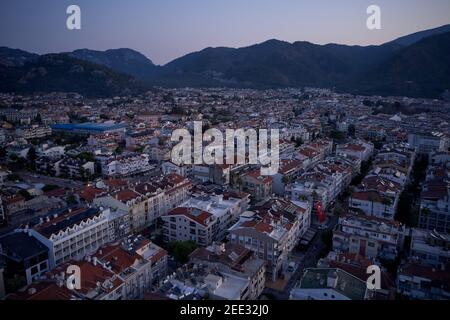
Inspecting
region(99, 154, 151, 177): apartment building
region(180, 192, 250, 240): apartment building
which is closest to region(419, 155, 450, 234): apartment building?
region(180, 192, 250, 240): apartment building

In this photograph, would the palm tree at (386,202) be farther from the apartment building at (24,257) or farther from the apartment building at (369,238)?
the apartment building at (24,257)

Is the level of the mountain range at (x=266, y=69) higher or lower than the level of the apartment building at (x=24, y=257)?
higher

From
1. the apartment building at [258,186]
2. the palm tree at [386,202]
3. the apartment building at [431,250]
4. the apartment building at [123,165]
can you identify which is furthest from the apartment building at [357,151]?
the apartment building at [123,165]

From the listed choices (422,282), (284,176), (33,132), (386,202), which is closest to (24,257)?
(422,282)

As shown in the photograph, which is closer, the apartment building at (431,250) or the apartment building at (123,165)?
the apartment building at (431,250)
